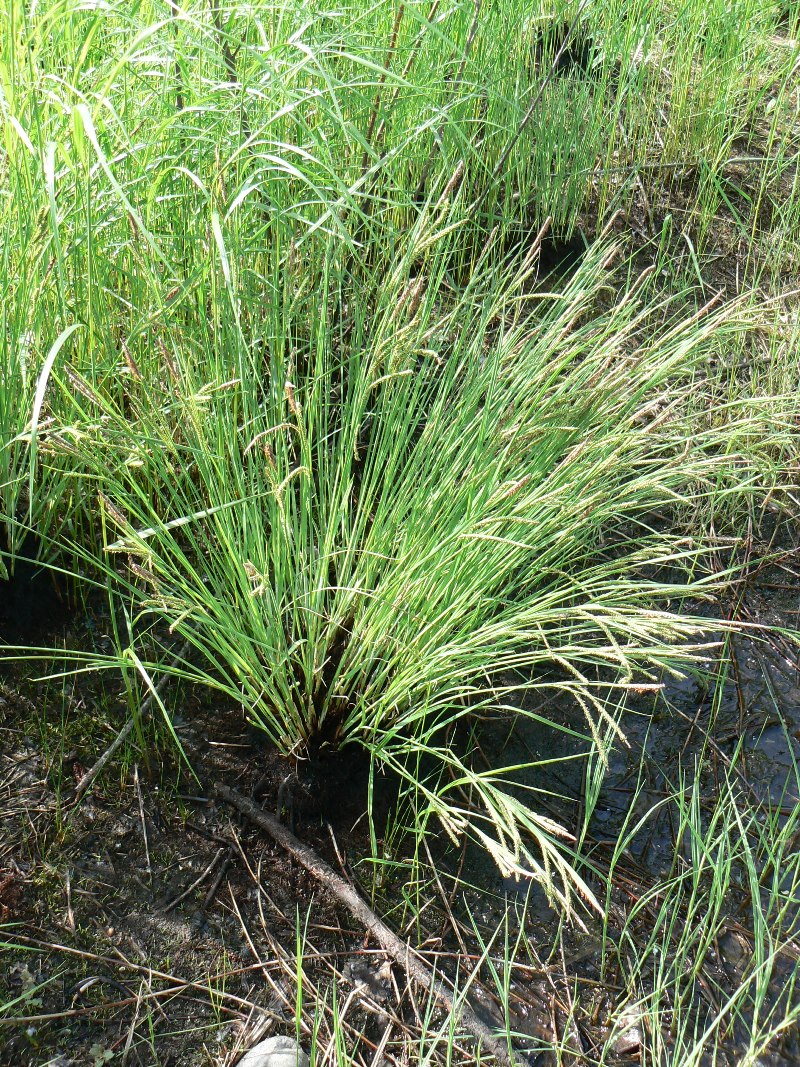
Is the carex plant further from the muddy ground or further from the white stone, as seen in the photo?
the white stone

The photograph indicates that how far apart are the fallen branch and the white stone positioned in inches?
7.0

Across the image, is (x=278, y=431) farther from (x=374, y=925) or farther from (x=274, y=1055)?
(x=274, y=1055)

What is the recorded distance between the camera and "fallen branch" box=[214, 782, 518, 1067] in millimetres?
1141

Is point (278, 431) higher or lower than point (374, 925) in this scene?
higher

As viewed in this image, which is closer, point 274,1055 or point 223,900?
point 274,1055

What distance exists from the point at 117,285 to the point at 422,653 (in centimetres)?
90

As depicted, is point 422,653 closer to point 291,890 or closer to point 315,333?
point 291,890

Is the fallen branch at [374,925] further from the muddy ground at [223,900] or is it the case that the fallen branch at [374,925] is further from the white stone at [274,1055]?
the white stone at [274,1055]

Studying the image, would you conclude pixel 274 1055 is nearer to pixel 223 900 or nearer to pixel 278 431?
pixel 223 900

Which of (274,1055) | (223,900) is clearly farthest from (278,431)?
(274,1055)

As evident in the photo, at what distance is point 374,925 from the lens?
1.25 m

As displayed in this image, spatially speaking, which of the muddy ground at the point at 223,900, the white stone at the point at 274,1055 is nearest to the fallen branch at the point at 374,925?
the muddy ground at the point at 223,900

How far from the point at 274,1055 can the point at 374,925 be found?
0.69 feet

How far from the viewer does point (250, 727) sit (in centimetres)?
149
